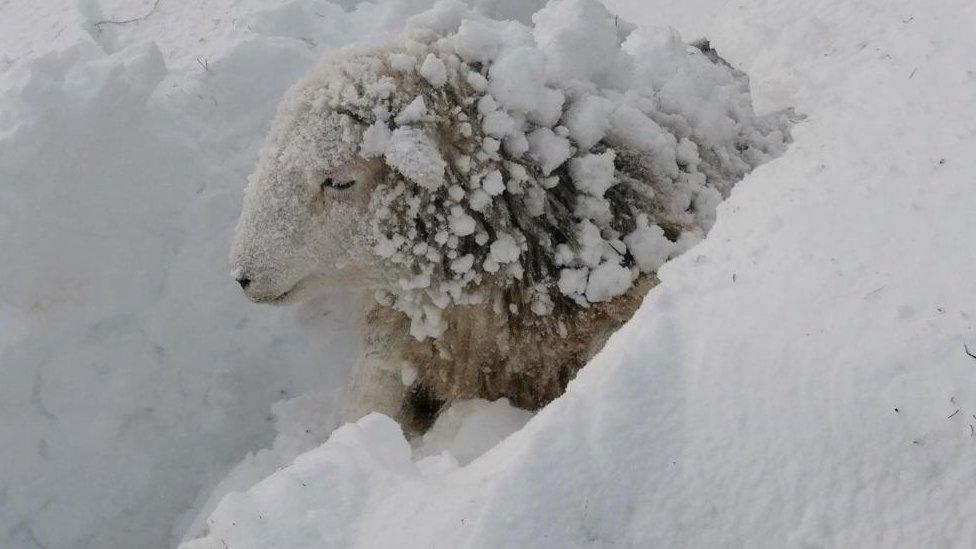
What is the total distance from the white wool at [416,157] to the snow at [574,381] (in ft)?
2.06

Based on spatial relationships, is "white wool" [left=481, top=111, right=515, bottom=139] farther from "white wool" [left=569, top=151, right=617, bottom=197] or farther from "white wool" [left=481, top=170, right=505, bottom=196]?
"white wool" [left=569, top=151, right=617, bottom=197]

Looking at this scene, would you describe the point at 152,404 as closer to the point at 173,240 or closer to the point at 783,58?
the point at 173,240

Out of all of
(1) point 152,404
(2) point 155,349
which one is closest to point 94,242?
(2) point 155,349

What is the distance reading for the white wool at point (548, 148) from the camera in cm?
296

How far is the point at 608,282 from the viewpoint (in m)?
2.97

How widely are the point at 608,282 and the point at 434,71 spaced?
102cm

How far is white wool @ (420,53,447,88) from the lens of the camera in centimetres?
292

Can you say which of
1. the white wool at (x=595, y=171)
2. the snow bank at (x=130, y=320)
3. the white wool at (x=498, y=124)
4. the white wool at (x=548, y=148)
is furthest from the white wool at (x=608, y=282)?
the snow bank at (x=130, y=320)

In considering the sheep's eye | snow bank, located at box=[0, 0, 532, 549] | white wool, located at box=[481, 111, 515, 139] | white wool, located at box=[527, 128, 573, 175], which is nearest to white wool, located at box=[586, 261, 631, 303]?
white wool, located at box=[527, 128, 573, 175]

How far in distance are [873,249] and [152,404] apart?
3312 mm

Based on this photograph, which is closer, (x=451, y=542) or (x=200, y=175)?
(x=451, y=542)

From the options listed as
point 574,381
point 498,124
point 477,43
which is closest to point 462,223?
point 498,124

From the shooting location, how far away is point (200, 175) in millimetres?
4387

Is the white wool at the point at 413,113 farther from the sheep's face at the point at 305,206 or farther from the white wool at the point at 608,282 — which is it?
the white wool at the point at 608,282
